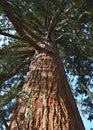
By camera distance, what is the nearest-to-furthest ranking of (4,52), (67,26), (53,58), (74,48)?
(4,52) < (53,58) < (67,26) < (74,48)

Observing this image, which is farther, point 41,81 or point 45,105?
point 41,81

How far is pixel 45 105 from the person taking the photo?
3928 mm

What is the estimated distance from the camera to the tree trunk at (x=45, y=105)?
359 centimetres

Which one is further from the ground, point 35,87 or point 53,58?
point 53,58

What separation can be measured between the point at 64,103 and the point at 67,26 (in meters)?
4.29

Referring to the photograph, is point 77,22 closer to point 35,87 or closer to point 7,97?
point 35,87

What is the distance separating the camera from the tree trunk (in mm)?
3588

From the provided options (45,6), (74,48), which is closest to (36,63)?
(45,6)

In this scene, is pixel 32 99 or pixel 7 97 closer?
pixel 7 97

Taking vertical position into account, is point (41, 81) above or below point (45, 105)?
above

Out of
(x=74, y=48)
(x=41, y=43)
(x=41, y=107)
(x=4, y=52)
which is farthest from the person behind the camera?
(x=74, y=48)

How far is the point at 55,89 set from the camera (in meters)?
4.34

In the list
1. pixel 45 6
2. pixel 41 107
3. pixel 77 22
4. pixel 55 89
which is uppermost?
pixel 77 22

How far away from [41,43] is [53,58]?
779 mm
